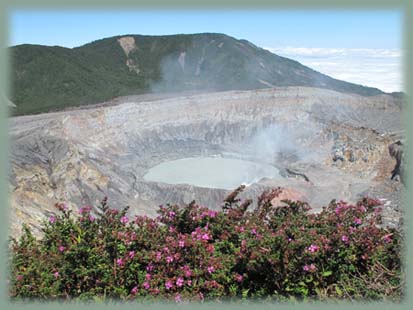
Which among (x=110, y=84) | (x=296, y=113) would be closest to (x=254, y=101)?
(x=296, y=113)

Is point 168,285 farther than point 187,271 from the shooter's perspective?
No

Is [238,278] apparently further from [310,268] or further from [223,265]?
[310,268]

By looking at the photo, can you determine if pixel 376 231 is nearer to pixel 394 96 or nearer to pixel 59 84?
pixel 394 96

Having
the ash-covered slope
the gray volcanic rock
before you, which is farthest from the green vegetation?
the ash-covered slope

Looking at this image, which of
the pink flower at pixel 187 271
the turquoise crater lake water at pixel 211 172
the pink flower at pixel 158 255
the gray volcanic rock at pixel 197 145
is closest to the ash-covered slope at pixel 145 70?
the gray volcanic rock at pixel 197 145

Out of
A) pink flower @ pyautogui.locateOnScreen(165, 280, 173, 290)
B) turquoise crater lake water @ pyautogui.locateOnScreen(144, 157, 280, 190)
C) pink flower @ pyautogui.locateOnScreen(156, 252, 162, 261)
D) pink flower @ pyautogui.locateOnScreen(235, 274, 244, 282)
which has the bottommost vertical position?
turquoise crater lake water @ pyautogui.locateOnScreen(144, 157, 280, 190)

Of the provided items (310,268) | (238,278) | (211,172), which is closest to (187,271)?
(238,278)

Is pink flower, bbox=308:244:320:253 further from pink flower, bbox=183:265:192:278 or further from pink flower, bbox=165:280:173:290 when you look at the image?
pink flower, bbox=165:280:173:290
